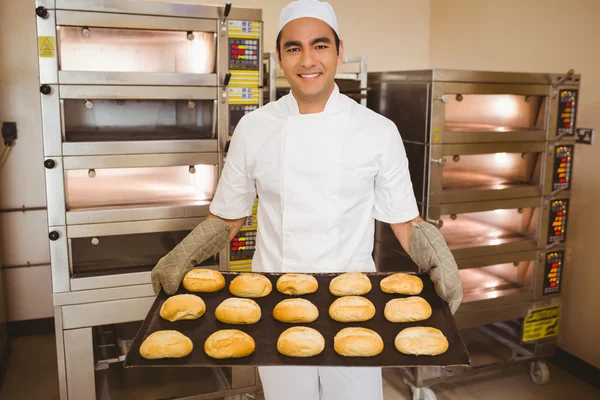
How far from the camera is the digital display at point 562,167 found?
10.6 ft

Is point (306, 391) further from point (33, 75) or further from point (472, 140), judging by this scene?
point (33, 75)

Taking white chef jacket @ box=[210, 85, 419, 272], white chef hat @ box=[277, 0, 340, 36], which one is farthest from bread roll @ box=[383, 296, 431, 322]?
white chef hat @ box=[277, 0, 340, 36]

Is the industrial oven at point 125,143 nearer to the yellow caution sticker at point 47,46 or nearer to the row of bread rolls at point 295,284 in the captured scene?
the yellow caution sticker at point 47,46

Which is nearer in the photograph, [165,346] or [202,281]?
[165,346]

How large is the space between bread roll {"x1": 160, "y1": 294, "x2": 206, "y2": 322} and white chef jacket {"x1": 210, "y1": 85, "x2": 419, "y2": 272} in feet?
1.40

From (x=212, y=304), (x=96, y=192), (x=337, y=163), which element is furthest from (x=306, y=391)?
(x=96, y=192)

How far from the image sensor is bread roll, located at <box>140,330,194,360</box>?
138cm

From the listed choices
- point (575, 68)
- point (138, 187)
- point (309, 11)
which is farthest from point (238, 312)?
point (575, 68)

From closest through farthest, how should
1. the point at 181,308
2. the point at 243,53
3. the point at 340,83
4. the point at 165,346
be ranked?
A: the point at 165,346
the point at 181,308
the point at 243,53
the point at 340,83

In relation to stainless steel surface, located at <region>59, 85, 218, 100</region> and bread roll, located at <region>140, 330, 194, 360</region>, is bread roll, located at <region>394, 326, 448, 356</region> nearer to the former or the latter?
bread roll, located at <region>140, 330, 194, 360</region>

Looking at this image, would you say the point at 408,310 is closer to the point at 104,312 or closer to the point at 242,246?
the point at 242,246

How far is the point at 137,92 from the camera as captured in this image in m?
2.62

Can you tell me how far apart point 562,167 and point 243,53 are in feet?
6.43

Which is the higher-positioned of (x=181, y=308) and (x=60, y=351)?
(x=181, y=308)
